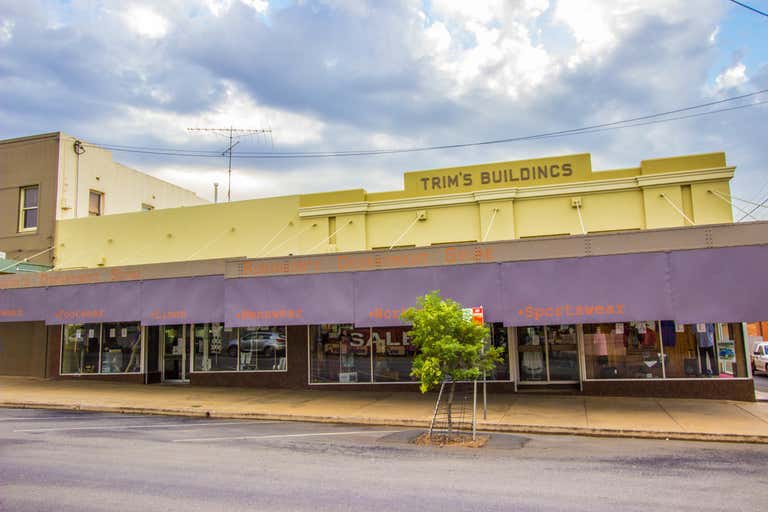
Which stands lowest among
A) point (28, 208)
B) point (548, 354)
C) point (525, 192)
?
point (548, 354)

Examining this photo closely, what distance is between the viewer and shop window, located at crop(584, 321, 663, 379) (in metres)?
16.3

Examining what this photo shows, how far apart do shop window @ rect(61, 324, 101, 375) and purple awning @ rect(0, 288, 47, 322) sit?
2.34 m

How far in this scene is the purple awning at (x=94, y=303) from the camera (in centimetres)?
1842

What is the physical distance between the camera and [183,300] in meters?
17.8

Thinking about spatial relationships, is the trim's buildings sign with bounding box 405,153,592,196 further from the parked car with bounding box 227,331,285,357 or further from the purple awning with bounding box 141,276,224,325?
the purple awning with bounding box 141,276,224,325

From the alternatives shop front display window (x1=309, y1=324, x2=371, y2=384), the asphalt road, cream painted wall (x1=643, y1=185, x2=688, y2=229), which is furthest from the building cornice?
the asphalt road

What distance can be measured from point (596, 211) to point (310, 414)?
9.72 meters

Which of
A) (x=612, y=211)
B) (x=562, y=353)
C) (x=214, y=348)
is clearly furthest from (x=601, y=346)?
(x=214, y=348)

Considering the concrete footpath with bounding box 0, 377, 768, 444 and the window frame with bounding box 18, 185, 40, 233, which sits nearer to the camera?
the concrete footpath with bounding box 0, 377, 768, 444

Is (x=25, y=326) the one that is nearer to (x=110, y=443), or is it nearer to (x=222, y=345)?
(x=222, y=345)

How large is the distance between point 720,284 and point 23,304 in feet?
66.0

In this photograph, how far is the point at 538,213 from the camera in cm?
1788

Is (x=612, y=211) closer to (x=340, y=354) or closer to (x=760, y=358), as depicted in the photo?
(x=340, y=354)

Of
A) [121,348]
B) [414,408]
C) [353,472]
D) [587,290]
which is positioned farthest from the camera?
[121,348]
